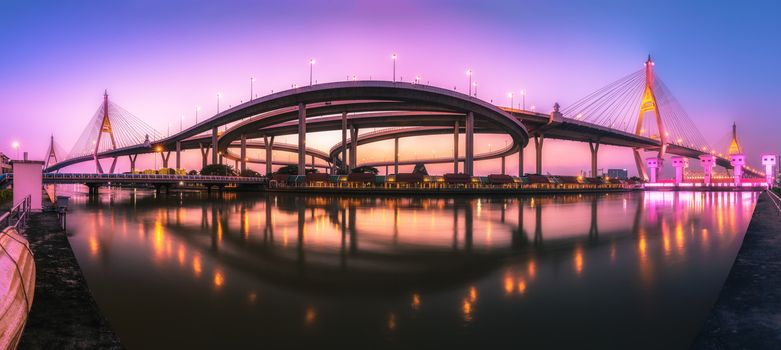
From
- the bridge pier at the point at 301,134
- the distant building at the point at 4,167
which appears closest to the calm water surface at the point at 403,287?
the bridge pier at the point at 301,134

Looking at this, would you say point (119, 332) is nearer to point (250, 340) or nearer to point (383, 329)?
point (250, 340)

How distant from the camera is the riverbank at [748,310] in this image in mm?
4086

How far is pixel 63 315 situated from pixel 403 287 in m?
4.73

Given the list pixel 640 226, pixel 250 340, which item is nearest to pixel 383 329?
pixel 250 340

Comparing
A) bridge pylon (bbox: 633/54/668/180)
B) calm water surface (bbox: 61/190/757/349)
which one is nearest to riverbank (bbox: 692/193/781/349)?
calm water surface (bbox: 61/190/757/349)

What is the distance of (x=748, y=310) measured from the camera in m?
4.95

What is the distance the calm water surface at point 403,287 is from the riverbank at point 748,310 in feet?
1.30

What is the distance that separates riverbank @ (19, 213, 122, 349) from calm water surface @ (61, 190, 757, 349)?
419 millimetres

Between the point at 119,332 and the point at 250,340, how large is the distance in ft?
5.77

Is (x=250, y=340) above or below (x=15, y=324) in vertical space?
below

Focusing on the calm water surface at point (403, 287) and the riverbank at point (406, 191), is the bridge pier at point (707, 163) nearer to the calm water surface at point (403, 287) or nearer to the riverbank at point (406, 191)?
the riverbank at point (406, 191)

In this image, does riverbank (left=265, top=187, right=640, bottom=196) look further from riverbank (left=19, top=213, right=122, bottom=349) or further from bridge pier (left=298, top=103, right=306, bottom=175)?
riverbank (left=19, top=213, right=122, bottom=349)

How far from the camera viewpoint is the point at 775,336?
163 inches

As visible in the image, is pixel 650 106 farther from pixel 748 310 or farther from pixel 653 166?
pixel 748 310
